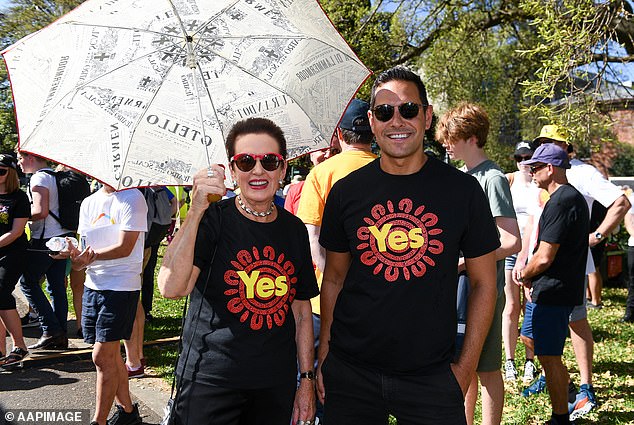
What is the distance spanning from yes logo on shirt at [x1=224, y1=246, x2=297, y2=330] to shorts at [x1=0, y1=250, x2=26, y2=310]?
4557 millimetres

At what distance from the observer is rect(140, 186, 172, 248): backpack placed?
693 centimetres

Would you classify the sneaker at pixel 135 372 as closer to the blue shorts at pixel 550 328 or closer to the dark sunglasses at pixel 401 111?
the blue shorts at pixel 550 328

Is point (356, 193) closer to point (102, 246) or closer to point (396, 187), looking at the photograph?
point (396, 187)

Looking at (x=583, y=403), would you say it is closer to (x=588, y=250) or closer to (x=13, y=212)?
(x=588, y=250)

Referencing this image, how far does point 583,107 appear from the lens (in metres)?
5.76

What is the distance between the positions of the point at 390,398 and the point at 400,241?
2.18 ft

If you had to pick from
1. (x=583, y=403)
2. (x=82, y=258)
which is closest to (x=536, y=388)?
(x=583, y=403)

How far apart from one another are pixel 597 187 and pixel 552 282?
7.87 feet

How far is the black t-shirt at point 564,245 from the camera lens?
4250 mm

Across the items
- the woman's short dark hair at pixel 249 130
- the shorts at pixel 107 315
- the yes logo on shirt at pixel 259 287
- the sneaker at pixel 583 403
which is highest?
the woman's short dark hair at pixel 249 130

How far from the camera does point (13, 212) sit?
6.19m

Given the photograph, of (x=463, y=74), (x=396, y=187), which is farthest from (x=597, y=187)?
(x=463, y=74)

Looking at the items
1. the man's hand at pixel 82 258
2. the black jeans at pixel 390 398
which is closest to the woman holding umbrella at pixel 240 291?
the black jeans at pixel 390 398

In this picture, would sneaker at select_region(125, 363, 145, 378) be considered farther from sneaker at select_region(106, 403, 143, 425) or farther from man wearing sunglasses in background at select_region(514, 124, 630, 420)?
man wearing sunglasses in background at select_region(514, 124, 630, 420)
